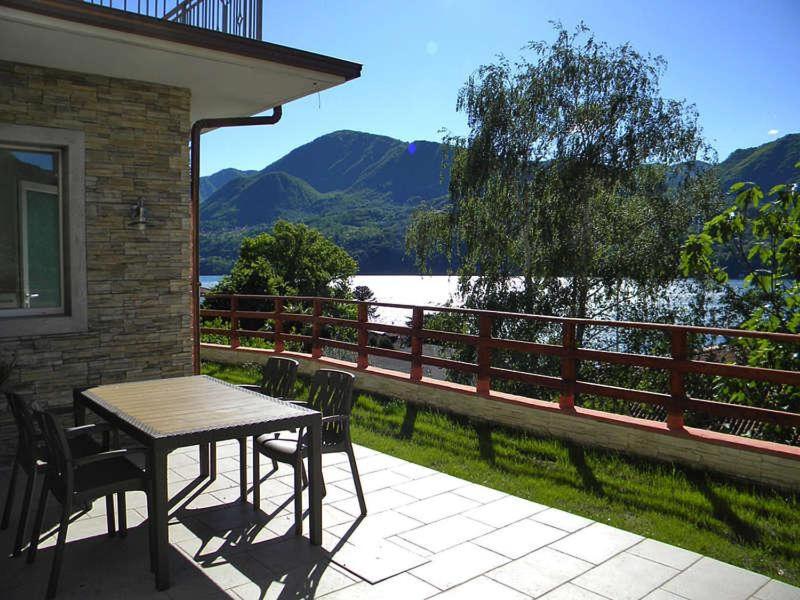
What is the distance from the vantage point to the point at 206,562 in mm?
3385

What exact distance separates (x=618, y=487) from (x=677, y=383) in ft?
3.26

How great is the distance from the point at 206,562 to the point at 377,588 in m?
0.90

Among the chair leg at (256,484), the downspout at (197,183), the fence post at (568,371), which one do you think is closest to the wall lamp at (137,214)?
the downspout at (197,183)

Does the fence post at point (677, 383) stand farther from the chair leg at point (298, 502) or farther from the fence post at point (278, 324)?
the fence post at point (278, 324)

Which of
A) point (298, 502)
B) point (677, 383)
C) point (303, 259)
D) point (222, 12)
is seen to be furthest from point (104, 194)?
point (303, 259)

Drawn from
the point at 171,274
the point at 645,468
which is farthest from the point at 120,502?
the point at 645,468

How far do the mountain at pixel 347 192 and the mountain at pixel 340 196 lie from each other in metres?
0.14

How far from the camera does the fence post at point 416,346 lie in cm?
712

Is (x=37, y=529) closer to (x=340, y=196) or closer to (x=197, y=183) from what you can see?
(x=197, y=183)

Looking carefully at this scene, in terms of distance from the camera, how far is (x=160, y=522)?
122 inches

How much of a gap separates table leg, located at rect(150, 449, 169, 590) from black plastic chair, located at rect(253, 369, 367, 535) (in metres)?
0.80

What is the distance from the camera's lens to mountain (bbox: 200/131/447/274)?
211 feet

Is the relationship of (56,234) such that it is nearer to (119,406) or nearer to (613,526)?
(119,406)

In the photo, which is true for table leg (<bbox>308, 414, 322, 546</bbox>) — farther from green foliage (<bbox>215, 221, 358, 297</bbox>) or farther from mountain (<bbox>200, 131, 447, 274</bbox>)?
mountain (<bbox>200, 131, 447, 274</bbox>)
